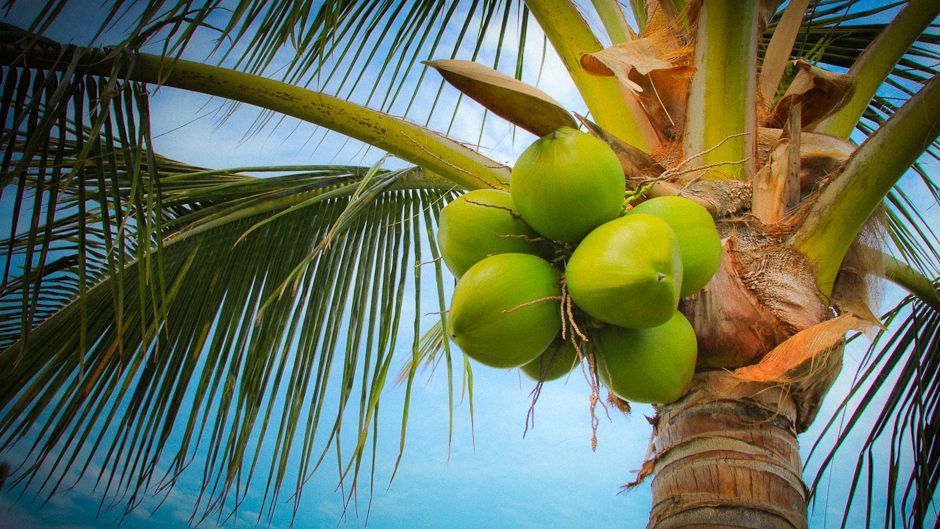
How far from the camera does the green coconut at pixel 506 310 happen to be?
0.99 meters

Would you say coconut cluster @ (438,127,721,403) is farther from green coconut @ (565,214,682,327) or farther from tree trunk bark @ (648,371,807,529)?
tree trunk bark @ (648,371,807,529)

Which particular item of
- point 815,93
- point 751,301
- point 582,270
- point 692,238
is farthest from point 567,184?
point 815,93

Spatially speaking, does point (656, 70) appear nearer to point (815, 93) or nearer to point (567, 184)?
point (815, 93)

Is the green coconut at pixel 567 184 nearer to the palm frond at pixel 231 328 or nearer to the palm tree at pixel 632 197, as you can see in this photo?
the palm tree at pixel 632 197

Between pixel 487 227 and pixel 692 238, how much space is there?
0.36 metres

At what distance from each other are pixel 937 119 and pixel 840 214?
A: 241mm

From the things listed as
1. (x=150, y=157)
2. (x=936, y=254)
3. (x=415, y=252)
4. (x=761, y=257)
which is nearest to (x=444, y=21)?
(x=415, y=252)

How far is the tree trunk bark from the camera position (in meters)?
1.11

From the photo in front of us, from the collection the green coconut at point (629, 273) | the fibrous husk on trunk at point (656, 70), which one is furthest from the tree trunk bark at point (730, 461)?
the fibrous husk on trunk at point (656, 70)

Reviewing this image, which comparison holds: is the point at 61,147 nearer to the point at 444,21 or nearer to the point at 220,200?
the point at 220,200

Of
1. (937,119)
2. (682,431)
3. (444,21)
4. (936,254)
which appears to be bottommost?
(682,431)

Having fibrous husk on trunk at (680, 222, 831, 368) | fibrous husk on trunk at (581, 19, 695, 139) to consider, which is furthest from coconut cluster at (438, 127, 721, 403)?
fibrous husk on trunk at (581, 19, 695, 139)

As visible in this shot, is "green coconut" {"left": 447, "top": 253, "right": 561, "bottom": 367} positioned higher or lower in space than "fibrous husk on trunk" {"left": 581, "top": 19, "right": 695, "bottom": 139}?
lower

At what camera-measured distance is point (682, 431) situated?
1.26m
